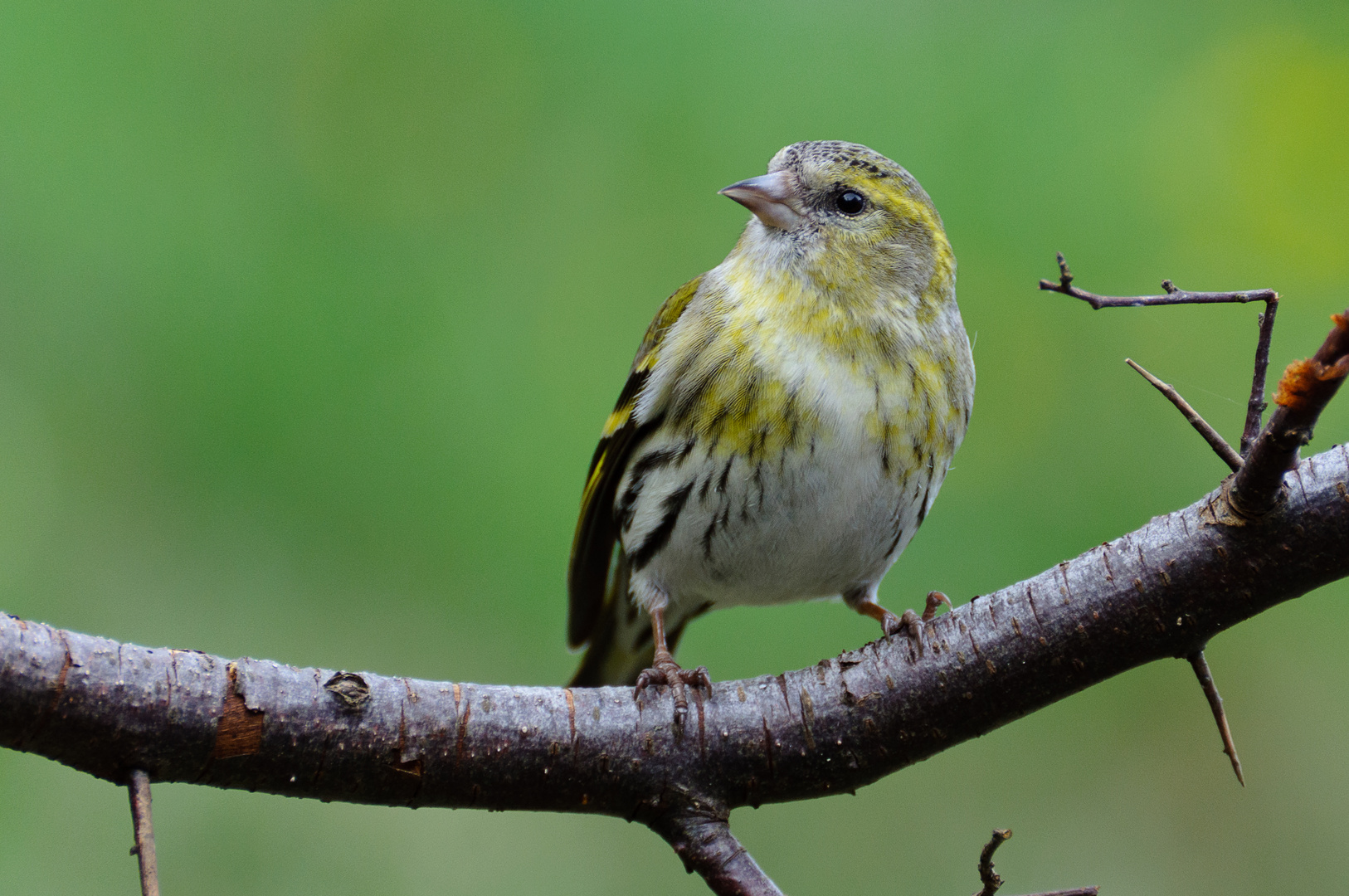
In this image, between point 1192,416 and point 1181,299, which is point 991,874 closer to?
point 1192,416

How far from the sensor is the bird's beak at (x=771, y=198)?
3625mm

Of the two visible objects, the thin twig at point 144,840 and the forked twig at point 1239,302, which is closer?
the thin twig at point 144,840

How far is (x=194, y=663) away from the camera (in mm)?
2104

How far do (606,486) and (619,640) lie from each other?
0.67 meters

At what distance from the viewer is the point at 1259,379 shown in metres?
1.89

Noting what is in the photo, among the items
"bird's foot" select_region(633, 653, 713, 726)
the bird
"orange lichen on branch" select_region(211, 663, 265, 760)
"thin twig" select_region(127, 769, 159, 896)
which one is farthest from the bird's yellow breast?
"thin twig" select_region(127, 769, 159, 896)

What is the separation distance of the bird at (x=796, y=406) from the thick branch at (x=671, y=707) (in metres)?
0.76

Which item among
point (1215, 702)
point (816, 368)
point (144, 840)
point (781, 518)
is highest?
point (816, 368)

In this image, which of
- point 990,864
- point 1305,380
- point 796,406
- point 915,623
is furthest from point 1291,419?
point 796,406

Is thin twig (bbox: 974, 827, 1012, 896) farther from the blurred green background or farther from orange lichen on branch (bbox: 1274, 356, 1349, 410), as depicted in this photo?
the blurred green background

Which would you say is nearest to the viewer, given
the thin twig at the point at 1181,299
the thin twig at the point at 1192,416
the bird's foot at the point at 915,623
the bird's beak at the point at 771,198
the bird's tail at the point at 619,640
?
the thin twig at the point at 1181,299

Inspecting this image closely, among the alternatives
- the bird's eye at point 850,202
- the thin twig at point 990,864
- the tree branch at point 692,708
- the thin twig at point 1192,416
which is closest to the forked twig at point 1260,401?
the thin twig at point 1192,416

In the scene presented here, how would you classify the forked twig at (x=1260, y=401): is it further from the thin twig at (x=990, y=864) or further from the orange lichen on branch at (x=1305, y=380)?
the thin twig at (x=990, y=864)

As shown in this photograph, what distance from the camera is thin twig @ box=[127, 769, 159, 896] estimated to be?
1602 mm
